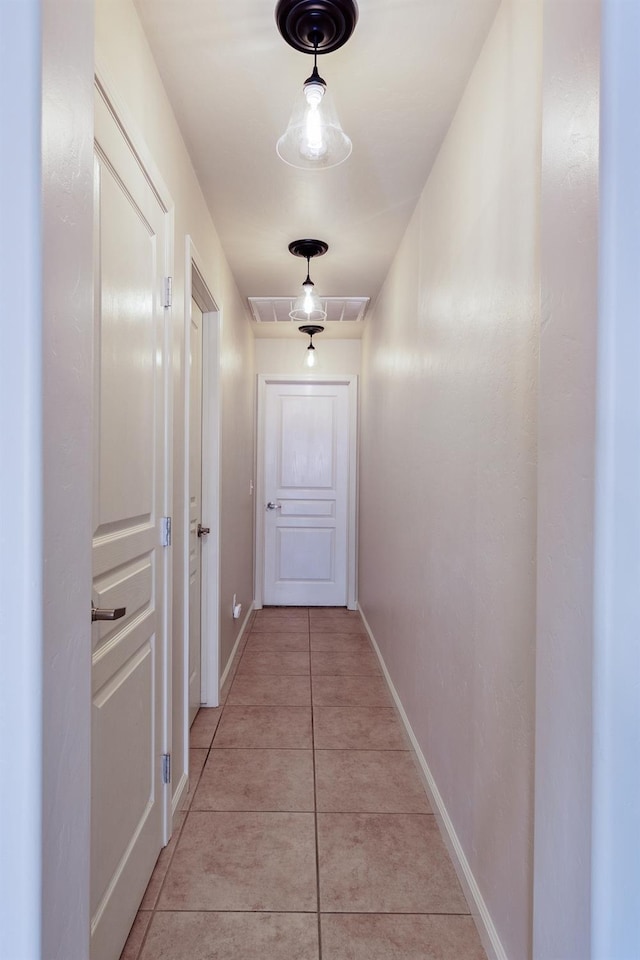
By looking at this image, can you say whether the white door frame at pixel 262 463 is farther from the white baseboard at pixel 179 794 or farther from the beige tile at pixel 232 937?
the beige tile at pixel 232 937

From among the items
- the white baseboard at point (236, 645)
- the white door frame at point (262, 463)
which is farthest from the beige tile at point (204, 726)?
the white door frame at point (262, 463)

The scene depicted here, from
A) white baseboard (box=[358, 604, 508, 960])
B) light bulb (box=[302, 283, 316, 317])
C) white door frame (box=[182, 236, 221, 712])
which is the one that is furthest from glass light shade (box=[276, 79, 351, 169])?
white baseboard (box=[358, 604, 508, 960])

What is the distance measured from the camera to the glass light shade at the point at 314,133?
1385 mm

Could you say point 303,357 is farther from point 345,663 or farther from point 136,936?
point 136,936

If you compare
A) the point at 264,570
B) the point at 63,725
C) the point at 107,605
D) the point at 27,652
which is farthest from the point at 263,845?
the point at 264,570

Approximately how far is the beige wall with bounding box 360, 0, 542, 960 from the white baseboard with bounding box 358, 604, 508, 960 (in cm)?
2

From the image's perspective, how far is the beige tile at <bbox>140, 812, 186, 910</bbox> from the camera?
155 cm

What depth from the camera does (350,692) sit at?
305 cm

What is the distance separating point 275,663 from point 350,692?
625mm

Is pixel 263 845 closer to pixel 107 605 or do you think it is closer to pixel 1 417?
pixel 107 605

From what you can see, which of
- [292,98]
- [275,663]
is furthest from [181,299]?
[275,663]

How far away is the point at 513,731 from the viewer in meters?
1.27

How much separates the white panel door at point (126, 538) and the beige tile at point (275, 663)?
5.29 ft

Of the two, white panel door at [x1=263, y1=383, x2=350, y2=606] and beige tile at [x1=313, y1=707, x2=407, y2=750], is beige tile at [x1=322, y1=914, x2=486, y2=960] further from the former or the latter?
white panel door at [x1=263, y1=383, x2=350, y2=606]
